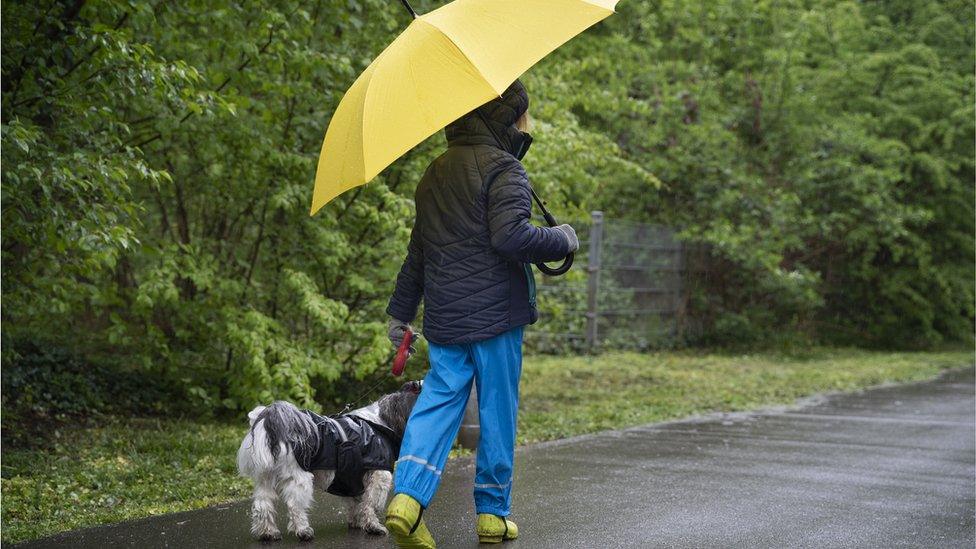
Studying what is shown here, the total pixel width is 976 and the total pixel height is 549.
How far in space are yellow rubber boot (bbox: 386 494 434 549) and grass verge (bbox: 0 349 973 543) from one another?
67.4 inches

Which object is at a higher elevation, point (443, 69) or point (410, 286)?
point (443, 69)

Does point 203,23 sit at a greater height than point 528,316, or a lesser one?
greater

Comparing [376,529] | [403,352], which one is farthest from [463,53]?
[376,529]

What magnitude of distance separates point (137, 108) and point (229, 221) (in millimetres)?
1666

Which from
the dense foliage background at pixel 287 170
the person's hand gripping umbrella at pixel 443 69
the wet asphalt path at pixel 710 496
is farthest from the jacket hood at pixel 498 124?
the dense foliage background at pixel 287 170

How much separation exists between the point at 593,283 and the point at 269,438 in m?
11.4

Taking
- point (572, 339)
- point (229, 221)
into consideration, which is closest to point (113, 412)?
point (229, 221)

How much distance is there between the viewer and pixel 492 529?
4887mm

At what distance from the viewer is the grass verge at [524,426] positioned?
583 centimetres

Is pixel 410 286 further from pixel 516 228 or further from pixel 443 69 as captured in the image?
pixel 443 69

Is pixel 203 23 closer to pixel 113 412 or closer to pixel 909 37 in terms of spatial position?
pixel 113 412

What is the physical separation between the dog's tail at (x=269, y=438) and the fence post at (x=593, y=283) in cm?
1128

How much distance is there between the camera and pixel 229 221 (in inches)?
363

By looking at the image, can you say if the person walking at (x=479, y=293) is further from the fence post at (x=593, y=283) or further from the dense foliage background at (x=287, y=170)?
the fence post at (x=593, y=283)
